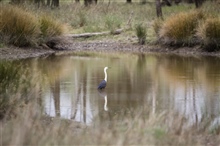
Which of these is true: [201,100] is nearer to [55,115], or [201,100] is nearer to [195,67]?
[55,115]

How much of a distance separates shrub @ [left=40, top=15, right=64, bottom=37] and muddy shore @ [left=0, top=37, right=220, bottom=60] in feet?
1.26

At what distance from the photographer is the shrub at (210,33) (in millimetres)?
23078

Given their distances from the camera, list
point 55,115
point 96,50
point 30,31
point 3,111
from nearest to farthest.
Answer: point 3,111, point 55,115, point 30,31, point 96,50

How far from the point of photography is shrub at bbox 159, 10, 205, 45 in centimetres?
2422

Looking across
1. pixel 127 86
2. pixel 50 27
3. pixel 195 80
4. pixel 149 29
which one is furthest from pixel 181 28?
pixel 127 86

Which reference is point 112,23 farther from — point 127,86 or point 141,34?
point 127,86

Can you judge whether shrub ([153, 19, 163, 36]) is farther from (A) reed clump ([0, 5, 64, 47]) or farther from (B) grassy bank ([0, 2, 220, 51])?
(A) reed clump ([0, 5, 64, 47])

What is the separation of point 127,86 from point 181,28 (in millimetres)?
9852

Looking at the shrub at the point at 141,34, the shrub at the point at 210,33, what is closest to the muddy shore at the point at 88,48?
Result: the shrub at the point at 141,34

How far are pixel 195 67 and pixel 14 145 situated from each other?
1447 centimetres

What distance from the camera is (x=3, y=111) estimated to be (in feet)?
31.6

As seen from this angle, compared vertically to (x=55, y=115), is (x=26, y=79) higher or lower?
higher

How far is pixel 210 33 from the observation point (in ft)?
76.0

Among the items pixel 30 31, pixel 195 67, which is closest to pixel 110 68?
pixel 195 67
